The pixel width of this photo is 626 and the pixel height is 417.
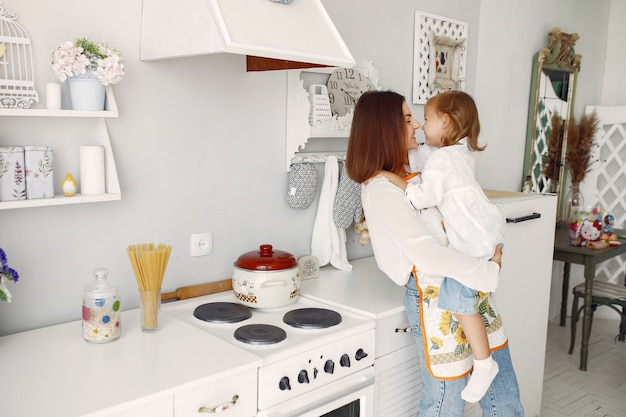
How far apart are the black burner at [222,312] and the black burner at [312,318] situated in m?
0.15

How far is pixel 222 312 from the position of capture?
202 centimetres

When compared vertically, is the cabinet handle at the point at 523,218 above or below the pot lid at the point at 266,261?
above

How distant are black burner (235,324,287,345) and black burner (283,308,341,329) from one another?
0.08m

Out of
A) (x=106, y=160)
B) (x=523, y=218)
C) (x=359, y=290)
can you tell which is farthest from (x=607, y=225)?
(x=106, y=160)

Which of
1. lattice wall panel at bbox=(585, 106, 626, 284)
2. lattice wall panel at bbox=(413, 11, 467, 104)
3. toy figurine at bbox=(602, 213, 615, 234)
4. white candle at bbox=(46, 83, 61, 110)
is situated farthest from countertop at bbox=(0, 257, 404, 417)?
lattice wall panel at bbox=(585, 106, 626, 284)

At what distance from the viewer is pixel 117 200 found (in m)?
1.96

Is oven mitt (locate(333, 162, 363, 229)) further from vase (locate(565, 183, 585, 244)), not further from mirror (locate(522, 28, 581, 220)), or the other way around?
vase (locate(565, 183, 585, 244))

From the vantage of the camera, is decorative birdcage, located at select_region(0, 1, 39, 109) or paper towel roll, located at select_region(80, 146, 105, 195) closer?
decorative birdcage, located at select_region(0, 1, 39, 109)

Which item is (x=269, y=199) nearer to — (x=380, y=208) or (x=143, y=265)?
(x=380, y=208)

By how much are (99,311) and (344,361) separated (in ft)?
2.55

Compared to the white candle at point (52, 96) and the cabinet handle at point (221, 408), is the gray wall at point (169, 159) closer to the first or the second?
the white candle at point (52, 96)

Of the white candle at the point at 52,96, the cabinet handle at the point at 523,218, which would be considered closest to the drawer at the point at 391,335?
Answer: the cabinet handle at the point at 523,218

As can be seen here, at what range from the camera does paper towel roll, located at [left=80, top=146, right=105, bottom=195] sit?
5.93 feet

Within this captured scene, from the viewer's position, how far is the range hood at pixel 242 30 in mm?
1656
